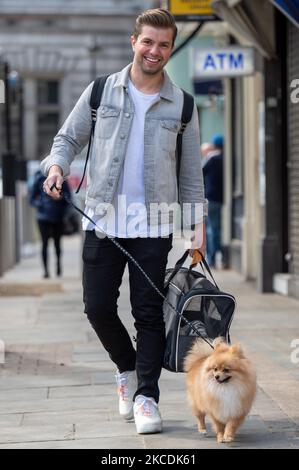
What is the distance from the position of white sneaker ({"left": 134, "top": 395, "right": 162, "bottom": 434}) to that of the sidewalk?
4 centimetres

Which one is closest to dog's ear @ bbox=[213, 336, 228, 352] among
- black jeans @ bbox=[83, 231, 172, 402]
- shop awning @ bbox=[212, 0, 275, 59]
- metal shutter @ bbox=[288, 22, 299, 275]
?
black jeans @ bbox=[83, 231, 172, 402]

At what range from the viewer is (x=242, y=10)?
11547 mm

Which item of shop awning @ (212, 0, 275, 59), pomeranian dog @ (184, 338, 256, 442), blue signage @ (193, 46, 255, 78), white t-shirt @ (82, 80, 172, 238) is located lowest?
pomeranian dog @ (184, 338, 256, 442)

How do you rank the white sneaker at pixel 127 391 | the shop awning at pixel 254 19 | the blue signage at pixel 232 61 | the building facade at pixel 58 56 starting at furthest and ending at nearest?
the building facade at pixel 58 56 < the blue signage at pixel 232 61 < the shop awning at pixel 254 19 < the white sneaker at pixel 127 391

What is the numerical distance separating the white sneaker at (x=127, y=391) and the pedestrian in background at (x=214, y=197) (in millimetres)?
9970

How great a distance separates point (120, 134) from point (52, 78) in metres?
42.7

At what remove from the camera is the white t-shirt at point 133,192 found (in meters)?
5.20

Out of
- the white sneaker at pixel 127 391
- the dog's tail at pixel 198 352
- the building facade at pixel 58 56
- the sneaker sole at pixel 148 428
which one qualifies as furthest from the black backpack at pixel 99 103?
the building facade at pixel 58 56

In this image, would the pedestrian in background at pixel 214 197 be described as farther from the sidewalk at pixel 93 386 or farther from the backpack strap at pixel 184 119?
the backpack strap at pixel 184 119

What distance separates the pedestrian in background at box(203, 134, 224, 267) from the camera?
1552 centimetres

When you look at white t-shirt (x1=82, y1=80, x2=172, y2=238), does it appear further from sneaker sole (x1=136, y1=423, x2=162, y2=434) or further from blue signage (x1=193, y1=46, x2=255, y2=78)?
blue signage (x1=193, y1=46, x2=255, y2=78)

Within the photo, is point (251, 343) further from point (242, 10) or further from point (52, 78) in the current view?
point (52, 78)
